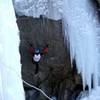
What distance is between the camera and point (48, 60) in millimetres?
3008

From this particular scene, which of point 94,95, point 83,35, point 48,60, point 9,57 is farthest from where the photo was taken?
point 48,60

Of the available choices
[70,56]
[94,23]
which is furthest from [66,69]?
[94,23]

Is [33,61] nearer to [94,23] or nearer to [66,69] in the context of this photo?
[66,69]

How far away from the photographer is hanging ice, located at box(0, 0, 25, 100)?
820 millimetres

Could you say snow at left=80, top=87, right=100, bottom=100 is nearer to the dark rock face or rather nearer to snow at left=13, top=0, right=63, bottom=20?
the dark rock face

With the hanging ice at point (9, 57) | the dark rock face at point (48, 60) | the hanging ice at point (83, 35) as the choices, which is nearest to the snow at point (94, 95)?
the hanging ice at point (83, 35)

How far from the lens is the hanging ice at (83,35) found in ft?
7.61

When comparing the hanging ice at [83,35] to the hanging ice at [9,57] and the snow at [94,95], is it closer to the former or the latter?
the snow at [94,95]

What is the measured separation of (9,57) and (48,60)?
215 cm

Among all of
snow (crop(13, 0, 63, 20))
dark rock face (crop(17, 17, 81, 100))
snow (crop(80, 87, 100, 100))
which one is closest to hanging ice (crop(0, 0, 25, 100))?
snow (crop(13, 0, 63, 20))

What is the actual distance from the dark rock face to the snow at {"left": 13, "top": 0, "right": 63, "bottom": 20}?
334mm

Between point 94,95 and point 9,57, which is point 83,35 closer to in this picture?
point 94,95

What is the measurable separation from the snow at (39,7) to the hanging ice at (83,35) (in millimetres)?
61

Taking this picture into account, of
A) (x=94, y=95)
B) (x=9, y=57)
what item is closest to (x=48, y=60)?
(x=94, y=95)
